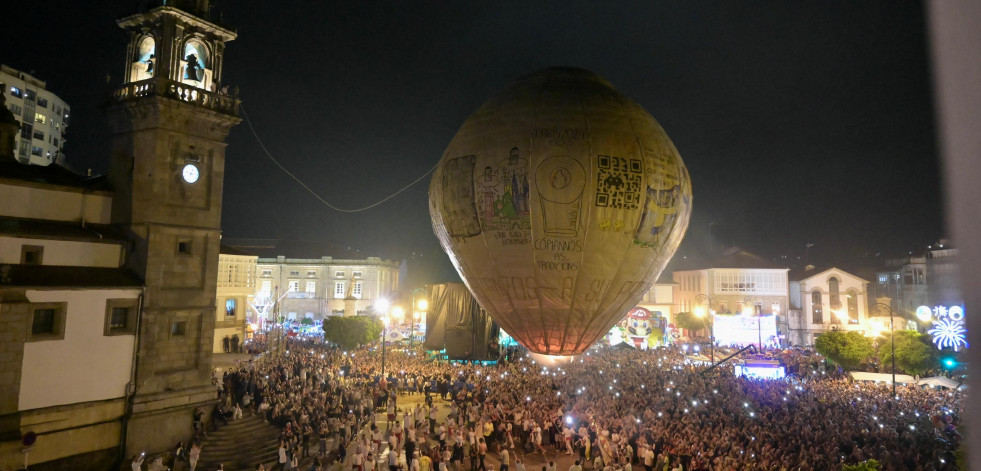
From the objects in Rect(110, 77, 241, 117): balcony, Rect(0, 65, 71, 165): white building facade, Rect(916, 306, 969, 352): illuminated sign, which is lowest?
Rect(916, 306, 969, 352): illuminated sign

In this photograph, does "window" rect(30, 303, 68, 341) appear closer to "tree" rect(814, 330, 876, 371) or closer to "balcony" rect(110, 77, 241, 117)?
"balcony" rect(110, 77, 241, 117)

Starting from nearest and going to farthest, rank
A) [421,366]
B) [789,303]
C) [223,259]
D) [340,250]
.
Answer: [421,366], [223,259], [789,303], [340,250]

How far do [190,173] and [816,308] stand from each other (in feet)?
210

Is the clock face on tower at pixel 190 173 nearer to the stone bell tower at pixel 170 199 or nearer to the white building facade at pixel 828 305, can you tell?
the stone bell tower at pixel 170 199

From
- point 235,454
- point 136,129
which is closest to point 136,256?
point 136,129

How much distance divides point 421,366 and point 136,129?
19704 mm

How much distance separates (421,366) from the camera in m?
33.4

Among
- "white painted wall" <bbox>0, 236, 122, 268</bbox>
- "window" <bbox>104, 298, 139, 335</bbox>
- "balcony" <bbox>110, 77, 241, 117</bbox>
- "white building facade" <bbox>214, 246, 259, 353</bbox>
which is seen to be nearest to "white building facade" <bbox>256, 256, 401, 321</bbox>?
"white building facade" <bbox>214, 246, 259, 353</bbox>

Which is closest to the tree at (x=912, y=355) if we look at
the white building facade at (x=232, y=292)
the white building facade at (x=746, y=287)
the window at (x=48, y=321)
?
the white building facade at (x=746, y=287)

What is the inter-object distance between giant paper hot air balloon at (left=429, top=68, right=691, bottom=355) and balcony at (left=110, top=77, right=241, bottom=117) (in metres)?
12.2

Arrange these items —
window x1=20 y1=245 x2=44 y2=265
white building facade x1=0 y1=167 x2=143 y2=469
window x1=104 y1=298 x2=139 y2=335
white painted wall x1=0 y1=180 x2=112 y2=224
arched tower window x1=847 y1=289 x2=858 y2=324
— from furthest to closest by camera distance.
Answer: arched tower window x1=847 y1=289 x2=858 y2=324, window x1=104 y1=298 x2=139 y2=335, white painted wall x1=0 y1=180 x2=112 y2=224, window x1=20 y1=245 x2=44 y2=265, white building facade x1=0 y1=167 x2=143 y2=469

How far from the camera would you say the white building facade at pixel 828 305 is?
6081 cm

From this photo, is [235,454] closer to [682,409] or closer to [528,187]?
[528,187]

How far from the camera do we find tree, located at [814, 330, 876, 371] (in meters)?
33.3
